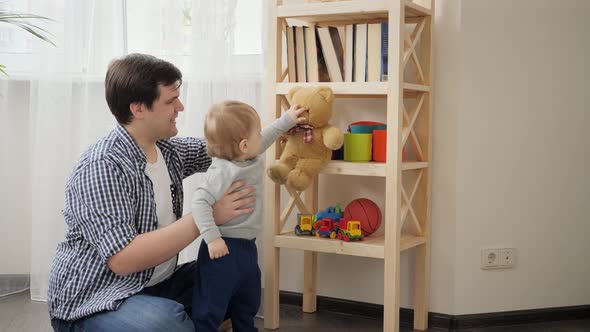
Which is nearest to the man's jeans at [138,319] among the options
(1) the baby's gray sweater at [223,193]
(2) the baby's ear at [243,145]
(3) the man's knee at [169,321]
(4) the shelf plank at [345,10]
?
(3) the man's knee at [169,321]

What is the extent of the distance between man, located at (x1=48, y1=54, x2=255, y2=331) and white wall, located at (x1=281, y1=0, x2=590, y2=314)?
0.83 metres

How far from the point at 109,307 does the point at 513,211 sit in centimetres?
150

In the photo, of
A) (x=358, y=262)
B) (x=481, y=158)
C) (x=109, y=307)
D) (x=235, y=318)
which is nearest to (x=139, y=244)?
(x=109, y=307)

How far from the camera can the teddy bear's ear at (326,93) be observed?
2.27 metres

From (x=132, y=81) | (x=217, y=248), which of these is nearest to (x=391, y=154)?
(x=217, y=248)

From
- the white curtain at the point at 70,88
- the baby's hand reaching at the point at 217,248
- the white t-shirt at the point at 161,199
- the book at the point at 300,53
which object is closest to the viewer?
the baby's hand reaching at the point at 217,248

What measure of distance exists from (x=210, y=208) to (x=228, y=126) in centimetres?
23

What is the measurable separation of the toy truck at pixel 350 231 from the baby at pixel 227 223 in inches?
15.9

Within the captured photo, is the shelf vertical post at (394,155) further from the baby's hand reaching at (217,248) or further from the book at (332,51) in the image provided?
the baby's hand reaching at (217,248)

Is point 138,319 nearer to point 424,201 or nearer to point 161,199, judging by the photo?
point 161,199

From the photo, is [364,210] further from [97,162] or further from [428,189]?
[97,162]

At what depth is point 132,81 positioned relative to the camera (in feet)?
6.25

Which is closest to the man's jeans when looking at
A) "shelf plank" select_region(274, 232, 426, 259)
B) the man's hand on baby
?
"shelf plank" select_region(274, 232, 426, 259)

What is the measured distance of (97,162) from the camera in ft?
6.01
